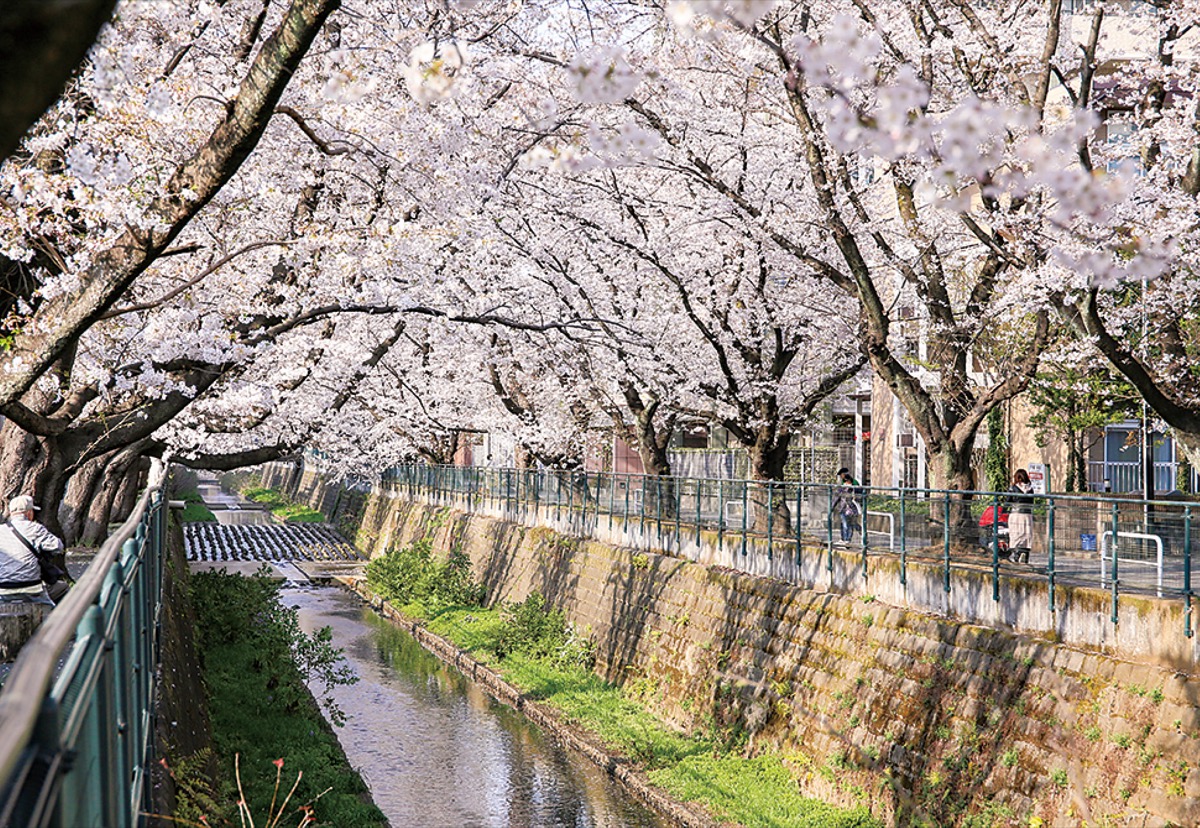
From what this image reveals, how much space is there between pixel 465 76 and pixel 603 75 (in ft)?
4.56

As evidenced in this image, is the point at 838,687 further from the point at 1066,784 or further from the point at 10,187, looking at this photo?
the point at 10,187

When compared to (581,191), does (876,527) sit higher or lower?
lower

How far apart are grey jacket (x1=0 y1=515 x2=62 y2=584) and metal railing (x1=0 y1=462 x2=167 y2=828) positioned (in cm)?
471

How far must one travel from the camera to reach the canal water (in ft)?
49.1

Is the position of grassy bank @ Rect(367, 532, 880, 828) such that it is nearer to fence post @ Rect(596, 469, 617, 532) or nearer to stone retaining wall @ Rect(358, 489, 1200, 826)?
stone retaining wall @ Rect(358, 489, 1200, 826)

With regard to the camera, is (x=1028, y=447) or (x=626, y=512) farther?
(x=1028, y=447)

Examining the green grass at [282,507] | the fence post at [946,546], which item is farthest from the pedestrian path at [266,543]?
the fence post at [946,546]

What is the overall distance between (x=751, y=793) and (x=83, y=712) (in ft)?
40.4

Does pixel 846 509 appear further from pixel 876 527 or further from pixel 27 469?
pixel 27 469

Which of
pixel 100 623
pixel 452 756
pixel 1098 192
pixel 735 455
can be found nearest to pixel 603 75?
pixel 1098 192

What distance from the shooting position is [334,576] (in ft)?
127

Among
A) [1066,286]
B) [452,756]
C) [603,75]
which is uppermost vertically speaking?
[603,75]

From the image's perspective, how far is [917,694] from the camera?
12367 millimetres

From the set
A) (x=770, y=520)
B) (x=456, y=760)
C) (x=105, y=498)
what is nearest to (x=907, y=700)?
(x=770, y=520)
